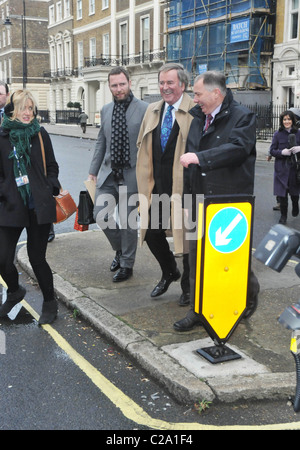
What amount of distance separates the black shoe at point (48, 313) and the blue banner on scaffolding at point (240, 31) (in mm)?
26898

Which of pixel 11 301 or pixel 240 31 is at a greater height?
pixel 240 31

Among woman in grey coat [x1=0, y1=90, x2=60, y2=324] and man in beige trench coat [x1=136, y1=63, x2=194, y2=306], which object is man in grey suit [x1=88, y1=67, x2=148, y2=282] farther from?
woman in grey coat [x1=0, y1=90, x2=60, y2=324]

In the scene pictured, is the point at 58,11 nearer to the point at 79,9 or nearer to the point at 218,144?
the point at 79,9

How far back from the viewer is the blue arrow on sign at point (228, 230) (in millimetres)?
3164

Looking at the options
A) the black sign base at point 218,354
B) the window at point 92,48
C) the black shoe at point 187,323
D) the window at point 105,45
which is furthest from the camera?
the window at point 92,48

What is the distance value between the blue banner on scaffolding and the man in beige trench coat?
26013 millimetres

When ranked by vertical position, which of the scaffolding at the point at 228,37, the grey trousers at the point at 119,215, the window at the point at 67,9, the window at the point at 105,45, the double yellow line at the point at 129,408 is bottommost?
the double yellow line at the point at 129,408

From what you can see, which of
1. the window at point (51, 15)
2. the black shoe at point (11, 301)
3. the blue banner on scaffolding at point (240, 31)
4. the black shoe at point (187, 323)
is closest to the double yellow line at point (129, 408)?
the black shoe at point (187, 323)

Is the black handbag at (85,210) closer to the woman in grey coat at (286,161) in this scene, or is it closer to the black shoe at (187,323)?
the black shoe at (187,323)

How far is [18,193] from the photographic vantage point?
4.03 meters

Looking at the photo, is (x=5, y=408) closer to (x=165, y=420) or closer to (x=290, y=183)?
(x=165, y=420)

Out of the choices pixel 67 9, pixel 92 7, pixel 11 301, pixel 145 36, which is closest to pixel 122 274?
pixel 11 301

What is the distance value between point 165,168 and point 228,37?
2847 cm
